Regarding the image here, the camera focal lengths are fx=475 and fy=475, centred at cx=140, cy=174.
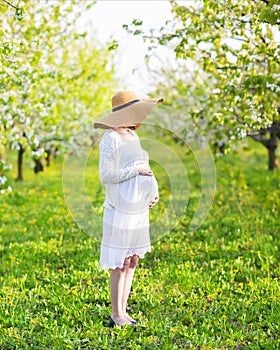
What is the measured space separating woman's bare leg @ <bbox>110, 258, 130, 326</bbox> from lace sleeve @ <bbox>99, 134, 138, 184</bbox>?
91 centimetres

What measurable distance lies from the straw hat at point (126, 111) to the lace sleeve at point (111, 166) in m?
0.17

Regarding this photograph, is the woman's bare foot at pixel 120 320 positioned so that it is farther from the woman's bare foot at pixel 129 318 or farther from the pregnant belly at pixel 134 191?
the pregnant belly at pixel 134 191

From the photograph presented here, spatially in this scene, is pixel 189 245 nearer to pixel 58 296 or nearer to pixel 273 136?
pixel 58 296

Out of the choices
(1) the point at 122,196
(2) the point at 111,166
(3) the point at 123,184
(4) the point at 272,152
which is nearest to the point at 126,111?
(2) the point at 111,166

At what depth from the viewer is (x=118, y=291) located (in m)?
4.98

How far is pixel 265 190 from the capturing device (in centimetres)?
1228

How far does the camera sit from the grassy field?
4.93 meters

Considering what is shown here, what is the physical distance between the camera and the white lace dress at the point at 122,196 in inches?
184

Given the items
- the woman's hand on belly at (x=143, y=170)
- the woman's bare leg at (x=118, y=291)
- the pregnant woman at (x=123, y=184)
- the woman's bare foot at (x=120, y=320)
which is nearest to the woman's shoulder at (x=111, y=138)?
the pregnant woman at (x=123, y=184)

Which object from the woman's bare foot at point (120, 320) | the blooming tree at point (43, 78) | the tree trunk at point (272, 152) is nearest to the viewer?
the woman's bare foot at point (120, 320)

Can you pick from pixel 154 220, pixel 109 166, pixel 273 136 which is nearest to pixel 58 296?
pixel 109 166

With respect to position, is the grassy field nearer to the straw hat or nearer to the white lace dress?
the white lace dress

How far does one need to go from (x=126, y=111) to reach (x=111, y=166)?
0.58 metres

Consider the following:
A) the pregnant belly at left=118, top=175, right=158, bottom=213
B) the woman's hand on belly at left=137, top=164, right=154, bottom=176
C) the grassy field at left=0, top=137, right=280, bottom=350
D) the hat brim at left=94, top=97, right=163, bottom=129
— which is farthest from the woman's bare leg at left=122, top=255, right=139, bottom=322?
the hat brim at left=94, top=97, right=163, bottom=129
